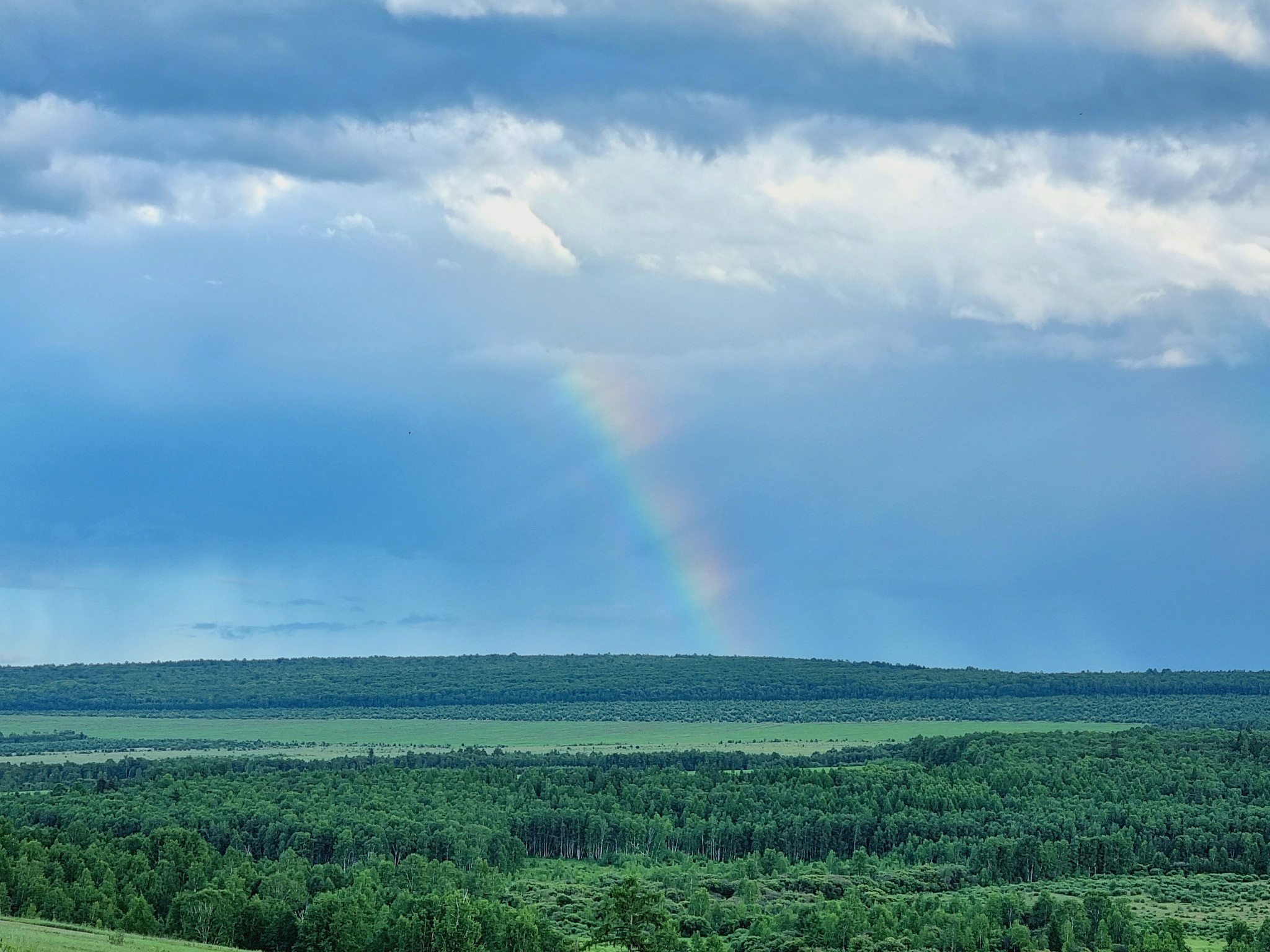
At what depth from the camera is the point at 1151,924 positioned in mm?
124688

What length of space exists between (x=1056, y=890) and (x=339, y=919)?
2750 inches

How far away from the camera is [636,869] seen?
16538 cm

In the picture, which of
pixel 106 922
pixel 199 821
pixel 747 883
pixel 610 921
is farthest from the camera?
pixel 199 821

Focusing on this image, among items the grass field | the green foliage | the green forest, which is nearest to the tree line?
the green forest

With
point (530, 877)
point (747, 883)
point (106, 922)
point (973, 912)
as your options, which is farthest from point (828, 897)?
point (106, 922)

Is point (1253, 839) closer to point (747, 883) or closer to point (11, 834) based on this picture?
point (747, 883)

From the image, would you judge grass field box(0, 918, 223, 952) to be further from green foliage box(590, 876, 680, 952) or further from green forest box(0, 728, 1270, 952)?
green foliage box(590, 876, 680, 952)

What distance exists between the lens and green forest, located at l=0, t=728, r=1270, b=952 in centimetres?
11044

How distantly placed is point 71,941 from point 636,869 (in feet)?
301

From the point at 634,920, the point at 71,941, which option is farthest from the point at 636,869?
the point at 71,941

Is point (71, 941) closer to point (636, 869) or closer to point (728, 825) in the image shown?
point (636, 869)

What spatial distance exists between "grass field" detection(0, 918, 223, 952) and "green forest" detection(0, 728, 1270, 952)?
15.2 metres

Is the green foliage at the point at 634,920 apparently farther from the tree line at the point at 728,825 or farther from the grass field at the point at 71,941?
the tree line at the point at 728,825

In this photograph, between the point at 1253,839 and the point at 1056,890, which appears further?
the point at 1253,839
